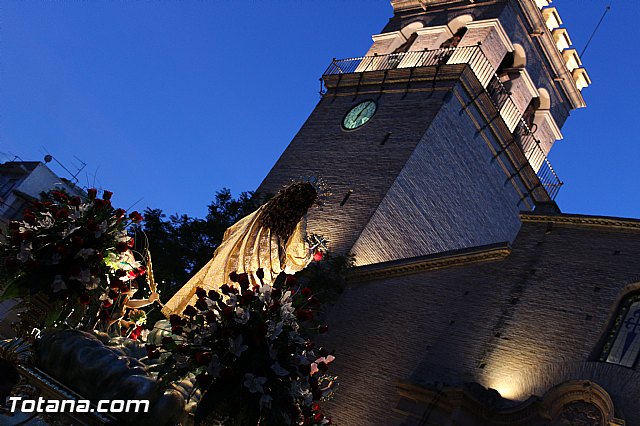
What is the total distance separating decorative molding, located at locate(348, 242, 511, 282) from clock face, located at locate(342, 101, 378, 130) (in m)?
8.60

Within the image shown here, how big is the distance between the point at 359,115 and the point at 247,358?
22.7 m

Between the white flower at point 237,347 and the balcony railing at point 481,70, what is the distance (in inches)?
852

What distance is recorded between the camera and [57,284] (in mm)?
8422

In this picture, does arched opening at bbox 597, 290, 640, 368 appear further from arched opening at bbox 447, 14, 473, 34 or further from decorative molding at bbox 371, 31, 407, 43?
decorative molding at bbox 371, 31, 407, 43

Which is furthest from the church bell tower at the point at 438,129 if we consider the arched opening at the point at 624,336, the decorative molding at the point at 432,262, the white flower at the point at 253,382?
the white flower at the point at 253,382

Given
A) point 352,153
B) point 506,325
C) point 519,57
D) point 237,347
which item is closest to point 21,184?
point 352,153

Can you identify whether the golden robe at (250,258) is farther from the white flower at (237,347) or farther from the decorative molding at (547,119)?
the decorative molding at (547,119)

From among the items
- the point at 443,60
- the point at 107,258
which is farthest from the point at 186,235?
the point at 107,258

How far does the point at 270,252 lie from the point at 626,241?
883 cm

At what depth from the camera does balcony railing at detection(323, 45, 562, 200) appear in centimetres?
2859

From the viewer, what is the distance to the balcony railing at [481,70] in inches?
1126

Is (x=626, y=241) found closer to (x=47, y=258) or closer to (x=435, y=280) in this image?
(x=435, y=280)

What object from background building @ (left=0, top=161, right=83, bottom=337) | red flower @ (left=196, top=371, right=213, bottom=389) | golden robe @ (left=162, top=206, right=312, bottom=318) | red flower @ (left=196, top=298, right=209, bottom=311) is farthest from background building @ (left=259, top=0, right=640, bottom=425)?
background building @ (left=0, top=161, right=83, bottom=337)

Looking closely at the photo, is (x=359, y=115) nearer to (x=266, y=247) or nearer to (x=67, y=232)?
(x=266, y=247)
